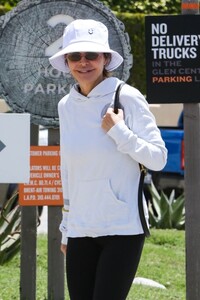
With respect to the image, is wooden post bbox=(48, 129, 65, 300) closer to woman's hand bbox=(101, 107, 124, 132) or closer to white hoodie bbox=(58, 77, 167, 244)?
white hoodie bbox=(58, 77, 167, 244)

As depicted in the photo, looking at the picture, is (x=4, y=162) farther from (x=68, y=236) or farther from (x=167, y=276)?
(x=167, y=276)

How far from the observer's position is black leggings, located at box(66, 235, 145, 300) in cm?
419

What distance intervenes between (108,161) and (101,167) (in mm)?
45

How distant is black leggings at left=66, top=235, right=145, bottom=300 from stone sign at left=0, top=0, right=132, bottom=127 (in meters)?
1.84

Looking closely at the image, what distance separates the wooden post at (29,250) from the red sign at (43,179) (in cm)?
14

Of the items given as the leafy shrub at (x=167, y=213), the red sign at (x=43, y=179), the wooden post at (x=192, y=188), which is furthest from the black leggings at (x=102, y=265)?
the leafy shrub at (x=167, y=213)

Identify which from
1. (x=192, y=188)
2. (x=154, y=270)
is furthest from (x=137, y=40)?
(x=192, y=188)

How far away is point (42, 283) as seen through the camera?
7.23 metres

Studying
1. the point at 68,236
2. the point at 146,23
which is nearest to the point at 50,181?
the point at 146,23

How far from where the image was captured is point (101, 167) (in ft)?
13.9

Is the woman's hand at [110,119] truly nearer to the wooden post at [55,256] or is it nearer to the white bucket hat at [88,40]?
the white bucket hat at [88,40]

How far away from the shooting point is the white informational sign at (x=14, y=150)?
522cm

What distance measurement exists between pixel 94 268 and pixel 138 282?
3.34 m

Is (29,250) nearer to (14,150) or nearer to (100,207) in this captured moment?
(14,150)
